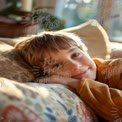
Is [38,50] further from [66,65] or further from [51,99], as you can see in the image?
[51,99]

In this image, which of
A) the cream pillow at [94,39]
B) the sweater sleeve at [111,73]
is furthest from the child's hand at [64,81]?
the cream pillow at [94,39]

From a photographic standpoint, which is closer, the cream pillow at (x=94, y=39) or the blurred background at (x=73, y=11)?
the cream pillow at (x=94, y=39)

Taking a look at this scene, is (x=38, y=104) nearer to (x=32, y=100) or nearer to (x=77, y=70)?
(x=32, y=100)

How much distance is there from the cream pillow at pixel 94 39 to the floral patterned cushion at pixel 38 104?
60 centimetres

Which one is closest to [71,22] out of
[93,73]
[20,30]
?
[20,30]

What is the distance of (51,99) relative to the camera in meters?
0.58

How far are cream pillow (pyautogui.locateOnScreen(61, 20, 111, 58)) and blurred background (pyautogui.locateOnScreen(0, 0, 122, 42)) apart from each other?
0.95ft

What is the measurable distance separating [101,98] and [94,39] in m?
0.63

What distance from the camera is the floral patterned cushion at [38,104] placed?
503 millimetres

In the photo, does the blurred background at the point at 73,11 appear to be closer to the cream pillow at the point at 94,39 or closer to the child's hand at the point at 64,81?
the cream pillow at the point at 94,39

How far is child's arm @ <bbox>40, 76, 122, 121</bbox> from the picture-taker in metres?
0.68

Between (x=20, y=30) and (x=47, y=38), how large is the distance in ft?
2.34

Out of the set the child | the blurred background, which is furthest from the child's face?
the blurred background

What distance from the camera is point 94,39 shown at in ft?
4.21
